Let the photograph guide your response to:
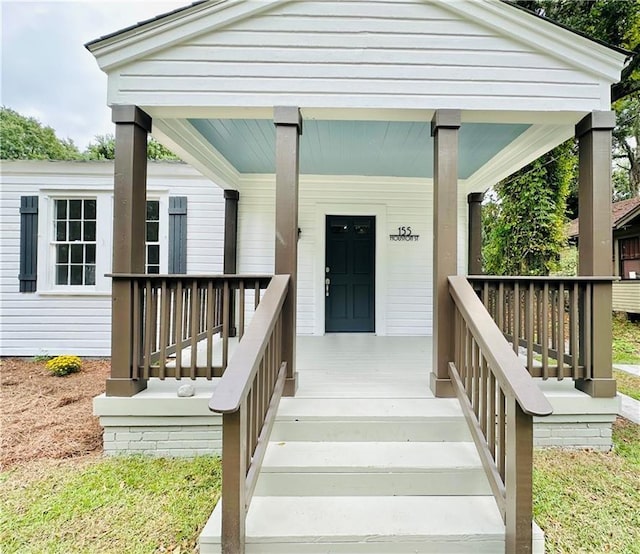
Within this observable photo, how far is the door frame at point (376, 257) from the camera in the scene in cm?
550

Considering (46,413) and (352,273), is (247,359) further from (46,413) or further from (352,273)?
(352,273)

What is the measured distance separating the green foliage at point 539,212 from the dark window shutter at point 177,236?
6790mm

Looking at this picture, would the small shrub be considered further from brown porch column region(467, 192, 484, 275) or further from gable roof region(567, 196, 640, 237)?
gable roof region(567, 196, 640, 237)

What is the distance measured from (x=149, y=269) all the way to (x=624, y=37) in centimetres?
996

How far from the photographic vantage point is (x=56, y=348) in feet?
18.8

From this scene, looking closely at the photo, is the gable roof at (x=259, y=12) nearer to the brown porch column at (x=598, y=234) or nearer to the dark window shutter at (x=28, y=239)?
the brown porch column at (x=598, y=234)

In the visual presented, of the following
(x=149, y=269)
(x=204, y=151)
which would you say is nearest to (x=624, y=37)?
(x=204, y=151)

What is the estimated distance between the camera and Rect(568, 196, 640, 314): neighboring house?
10.2 m

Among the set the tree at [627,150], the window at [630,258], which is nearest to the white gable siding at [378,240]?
the window at [630,258]

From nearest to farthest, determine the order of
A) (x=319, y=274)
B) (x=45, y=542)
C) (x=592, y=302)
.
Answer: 1. (x=45, y=542)
2. (x=592, y=302)
3. (x=319, y=274)

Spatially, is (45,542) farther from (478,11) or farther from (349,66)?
(478,11)

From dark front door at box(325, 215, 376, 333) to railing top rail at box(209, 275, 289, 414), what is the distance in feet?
10.4

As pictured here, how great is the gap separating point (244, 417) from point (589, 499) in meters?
2.31

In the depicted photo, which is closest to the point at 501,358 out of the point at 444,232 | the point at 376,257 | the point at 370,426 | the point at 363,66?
the point at 370,426
